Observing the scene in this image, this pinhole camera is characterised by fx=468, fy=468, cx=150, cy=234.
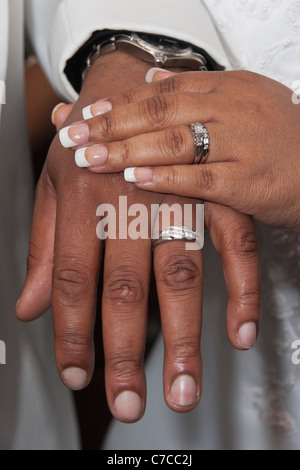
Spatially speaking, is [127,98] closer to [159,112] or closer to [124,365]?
[159,112]

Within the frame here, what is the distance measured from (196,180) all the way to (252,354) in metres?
0.47

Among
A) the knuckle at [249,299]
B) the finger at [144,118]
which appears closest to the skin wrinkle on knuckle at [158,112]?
the finger at [144,118]

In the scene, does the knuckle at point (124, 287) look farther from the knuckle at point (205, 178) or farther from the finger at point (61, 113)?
the finger at point (61, 113)

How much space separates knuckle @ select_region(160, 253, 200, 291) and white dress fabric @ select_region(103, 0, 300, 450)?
0.94 ft

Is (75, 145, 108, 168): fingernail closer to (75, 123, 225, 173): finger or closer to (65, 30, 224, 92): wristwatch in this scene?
(75, 123, 225, 173): finger

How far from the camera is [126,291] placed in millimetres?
524

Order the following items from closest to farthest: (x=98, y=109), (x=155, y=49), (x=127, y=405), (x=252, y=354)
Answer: (x=127, y=405) < (x=98, y=109) < (x=155, y=49) < (x=252, y=354)

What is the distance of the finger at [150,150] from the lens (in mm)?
548

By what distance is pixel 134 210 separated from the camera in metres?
0.57

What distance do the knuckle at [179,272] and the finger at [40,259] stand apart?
0.17 meters

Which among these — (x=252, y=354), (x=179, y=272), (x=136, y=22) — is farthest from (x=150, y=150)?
(x=252, y=354)

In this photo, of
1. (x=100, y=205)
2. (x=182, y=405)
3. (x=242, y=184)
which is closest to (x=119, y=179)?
(x=100, y=205)

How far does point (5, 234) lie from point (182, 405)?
1.37 ft
